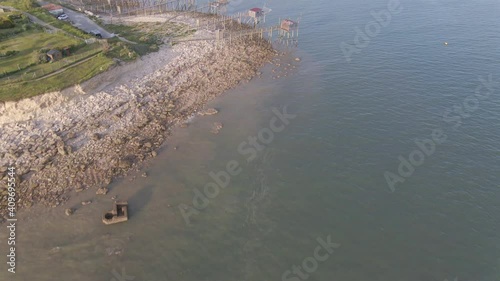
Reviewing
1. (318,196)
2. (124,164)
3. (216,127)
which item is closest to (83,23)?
(216,127)

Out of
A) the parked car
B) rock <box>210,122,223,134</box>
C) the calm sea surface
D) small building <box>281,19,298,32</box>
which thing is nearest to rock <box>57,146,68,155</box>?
the calm sea surface

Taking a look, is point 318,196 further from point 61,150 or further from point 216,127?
point 61,150

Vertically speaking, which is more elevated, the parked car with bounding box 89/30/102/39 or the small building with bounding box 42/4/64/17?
the small building with bounding box 42/4/64/17

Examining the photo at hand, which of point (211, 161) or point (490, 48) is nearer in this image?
point (211, 161)

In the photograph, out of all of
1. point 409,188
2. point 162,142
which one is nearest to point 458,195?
point 409,188

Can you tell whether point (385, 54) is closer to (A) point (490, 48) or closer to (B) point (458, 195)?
(A) point (490, 48)

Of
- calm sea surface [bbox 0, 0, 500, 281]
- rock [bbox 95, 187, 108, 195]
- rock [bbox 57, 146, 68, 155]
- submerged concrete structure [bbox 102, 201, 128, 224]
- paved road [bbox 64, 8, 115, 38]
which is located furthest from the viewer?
paved road [bbox 64, 8, 115, 38]

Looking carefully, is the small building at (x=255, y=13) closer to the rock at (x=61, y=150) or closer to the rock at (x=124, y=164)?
the rock at (x=124, y=164)

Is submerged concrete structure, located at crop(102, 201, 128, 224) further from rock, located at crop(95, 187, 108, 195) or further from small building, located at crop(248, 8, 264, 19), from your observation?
small building, located at crop(248, 8, 264, 19)
